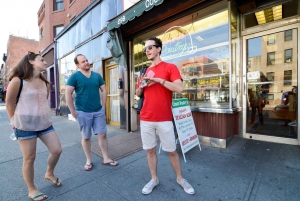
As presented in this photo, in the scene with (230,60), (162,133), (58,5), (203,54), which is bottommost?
(162,133)

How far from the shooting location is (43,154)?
3.55m

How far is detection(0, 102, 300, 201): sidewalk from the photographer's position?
2086 mm

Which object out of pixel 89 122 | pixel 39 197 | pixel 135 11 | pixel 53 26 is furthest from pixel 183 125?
pixel 53 26

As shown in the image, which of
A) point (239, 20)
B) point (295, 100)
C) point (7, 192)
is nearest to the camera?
point (7, 192)

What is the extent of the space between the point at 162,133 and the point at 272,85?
3.11 metres

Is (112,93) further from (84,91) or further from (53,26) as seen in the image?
(53,26)

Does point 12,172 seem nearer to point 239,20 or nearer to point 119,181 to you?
point 119,181

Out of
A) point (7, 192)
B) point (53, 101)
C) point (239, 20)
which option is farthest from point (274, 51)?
point (53, 101)

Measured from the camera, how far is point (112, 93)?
6.55 m

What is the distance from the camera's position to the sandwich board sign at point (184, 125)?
3.04 meters

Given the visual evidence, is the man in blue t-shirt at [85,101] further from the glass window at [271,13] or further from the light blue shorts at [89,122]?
the glass window at [271,13]

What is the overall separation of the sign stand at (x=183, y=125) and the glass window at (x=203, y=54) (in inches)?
35.1

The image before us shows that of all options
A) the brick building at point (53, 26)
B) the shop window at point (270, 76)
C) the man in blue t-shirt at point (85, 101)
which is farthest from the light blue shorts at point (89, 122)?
the brick building at point (53, 26)

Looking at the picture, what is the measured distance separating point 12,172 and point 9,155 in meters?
1.01
